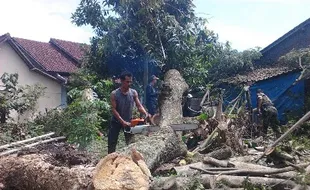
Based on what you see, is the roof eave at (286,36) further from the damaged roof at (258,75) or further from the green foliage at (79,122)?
the green foliage at (79,122)

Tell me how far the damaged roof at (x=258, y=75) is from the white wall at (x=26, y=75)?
7.27m

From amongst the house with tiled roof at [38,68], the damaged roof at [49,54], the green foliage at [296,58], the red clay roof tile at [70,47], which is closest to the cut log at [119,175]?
the green foliage at [296,58]

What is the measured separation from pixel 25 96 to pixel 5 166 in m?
8.47

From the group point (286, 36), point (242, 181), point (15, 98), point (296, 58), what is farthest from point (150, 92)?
point (286, 36)

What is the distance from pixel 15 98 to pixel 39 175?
28.2 ft

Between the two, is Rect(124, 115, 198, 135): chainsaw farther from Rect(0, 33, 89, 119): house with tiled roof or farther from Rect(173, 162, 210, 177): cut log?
Rect(0, 33, 89, 119): house with tiled roof

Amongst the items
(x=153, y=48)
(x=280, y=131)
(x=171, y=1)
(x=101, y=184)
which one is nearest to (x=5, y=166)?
(x=101, y=184)

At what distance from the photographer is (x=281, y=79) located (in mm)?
13039

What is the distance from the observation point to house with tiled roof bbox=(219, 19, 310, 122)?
12.7m

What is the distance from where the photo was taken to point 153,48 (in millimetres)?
11586

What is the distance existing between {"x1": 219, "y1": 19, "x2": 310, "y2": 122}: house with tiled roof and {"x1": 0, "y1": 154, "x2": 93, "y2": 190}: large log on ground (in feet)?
28.9

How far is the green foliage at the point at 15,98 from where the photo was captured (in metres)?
11.4

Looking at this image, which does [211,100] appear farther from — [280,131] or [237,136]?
[237,136]

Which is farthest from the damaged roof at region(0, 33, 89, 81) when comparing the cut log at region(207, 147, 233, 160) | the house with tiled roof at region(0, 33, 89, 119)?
the cut log at region(207, 147, 233, 160)
